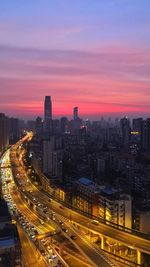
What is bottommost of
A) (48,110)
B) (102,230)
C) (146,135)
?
(102,230)

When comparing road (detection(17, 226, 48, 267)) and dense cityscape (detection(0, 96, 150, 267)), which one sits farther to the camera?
dense cityscape (detection(0, 96, 150, 267))

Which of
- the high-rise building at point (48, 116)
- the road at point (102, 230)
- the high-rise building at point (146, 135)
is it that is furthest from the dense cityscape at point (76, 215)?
the high-rise building at point (48, 116)

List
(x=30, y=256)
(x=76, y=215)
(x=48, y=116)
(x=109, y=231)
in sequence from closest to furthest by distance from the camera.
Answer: (x=30, y=256) → (x=109, y=231) → (x=76, y=215) → (x=48, y=116)

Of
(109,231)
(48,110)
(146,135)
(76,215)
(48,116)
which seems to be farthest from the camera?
(48,110)

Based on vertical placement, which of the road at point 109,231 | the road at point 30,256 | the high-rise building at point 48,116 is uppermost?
the high-rise building at point 48,116

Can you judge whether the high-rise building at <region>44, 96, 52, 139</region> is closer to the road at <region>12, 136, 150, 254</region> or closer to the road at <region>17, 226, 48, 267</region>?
the road at <region>12, 136, 150, 254</region>

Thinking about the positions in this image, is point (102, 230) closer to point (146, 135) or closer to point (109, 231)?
point (109, 231)

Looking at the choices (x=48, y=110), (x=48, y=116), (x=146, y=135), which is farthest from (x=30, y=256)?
(x=48, y=110)

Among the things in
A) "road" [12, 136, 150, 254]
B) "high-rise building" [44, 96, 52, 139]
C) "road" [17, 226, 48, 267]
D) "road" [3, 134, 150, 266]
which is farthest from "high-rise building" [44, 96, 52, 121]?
"road" [17, 226, 48, 267]

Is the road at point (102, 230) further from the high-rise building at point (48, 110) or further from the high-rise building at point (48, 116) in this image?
the high-rise building at point (48, 110)

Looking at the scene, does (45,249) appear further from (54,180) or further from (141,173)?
(141,173)

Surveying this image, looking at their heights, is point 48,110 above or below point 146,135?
above

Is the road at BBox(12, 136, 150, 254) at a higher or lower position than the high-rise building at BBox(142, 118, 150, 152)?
lower
